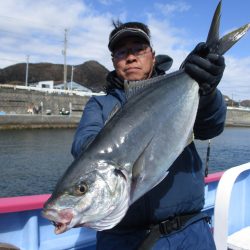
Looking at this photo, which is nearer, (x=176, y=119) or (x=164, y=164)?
(x=164, y=164)

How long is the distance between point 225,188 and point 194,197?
158cm

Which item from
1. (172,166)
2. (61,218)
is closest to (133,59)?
(172,166)

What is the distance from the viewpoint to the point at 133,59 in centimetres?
302

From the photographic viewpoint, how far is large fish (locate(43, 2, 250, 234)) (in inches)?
82.0

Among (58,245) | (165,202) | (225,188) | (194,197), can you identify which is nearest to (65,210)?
(165,202)

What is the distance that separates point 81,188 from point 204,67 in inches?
48.0

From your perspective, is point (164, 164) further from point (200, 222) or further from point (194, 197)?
point (200, 222)

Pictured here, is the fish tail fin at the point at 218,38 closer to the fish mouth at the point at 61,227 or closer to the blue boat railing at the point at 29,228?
the fish mouth at the point at 61,227

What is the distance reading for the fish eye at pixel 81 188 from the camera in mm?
2121

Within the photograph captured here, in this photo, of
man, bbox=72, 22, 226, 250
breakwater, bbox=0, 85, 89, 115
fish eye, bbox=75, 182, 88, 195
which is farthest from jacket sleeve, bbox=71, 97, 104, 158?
breakwater, bbox=0, 85, 89, 115

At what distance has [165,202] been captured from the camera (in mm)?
2697

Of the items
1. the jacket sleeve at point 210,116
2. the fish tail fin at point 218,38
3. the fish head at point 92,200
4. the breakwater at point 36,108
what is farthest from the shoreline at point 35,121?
the fish head at point 92,200

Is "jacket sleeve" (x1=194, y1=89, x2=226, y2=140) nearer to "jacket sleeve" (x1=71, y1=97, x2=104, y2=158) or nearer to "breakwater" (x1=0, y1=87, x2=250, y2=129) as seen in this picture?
"jacket sleeve" (x1=71, y1=97, x2=104, y2=158)

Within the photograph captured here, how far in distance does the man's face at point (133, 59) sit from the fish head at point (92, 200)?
109 centimetres
